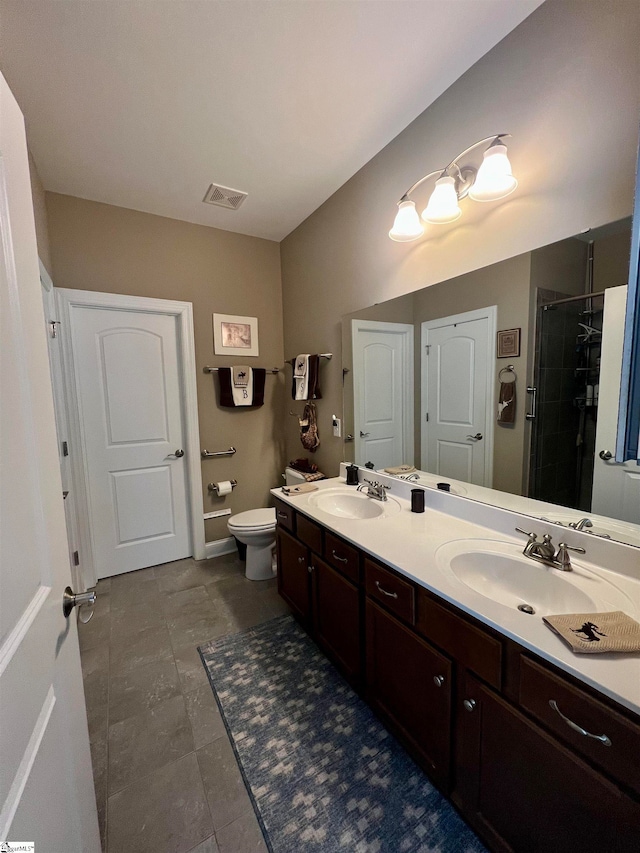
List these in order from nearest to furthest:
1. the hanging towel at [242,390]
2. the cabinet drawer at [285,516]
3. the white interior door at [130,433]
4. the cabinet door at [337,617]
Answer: the cabinet door at [337,617]
the cabinet drawer at [285,516]
the white interior door at [130,433]
the hanging towel at [242,390]

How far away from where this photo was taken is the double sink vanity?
2.38ft

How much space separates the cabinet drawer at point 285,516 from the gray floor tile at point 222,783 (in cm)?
91

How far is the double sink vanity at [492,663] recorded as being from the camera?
0.73 metres

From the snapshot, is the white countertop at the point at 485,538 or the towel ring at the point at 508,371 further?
the towel ring at the point at 508,371

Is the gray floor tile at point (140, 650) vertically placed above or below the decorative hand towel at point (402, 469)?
below

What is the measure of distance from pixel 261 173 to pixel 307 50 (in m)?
0.78

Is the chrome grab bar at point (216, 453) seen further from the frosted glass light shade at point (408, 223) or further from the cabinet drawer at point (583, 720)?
the cabinet drawer at point (583, 720)

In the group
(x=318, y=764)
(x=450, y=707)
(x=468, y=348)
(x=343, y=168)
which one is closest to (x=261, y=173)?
(x=343, y=168)

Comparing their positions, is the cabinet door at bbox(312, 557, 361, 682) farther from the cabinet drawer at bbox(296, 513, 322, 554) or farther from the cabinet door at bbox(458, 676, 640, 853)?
the cabinet door at bbox(458, 676, 640, 853)

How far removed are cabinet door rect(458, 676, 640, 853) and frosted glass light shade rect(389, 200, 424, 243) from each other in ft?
5.85

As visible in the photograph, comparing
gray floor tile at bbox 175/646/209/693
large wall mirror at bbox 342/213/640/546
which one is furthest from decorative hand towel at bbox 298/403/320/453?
gray floor tile at bbox 175/646/209/693

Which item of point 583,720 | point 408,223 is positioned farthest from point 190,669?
point 408,223

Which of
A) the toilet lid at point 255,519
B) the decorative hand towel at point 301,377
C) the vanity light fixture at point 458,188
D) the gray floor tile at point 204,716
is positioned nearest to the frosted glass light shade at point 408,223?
the vanity light fixture at point 458,188

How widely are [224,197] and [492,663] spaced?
2.79 m
